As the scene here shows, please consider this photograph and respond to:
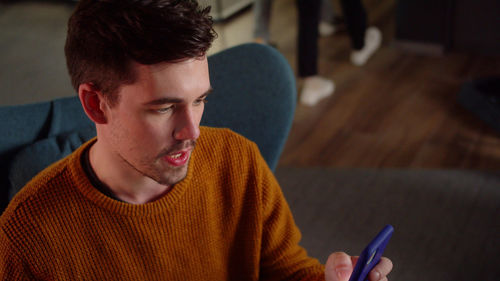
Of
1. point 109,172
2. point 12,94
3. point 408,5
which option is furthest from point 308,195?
point 12,94

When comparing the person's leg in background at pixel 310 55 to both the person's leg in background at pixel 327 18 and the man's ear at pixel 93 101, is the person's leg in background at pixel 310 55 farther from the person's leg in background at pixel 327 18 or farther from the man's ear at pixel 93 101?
the man's ear at pixel 93 101

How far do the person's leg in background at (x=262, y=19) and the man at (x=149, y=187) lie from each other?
2366 mm

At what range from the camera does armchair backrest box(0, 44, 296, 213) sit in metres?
1.20

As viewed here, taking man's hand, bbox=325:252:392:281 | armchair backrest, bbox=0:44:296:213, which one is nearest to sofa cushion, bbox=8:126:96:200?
armchair backrest, bbox=0:44:296:213

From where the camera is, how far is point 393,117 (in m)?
2.81

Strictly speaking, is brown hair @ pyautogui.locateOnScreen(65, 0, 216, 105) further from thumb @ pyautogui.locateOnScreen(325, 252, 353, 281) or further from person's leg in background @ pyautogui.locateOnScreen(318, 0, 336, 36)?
person's leg in background @ pyautogui.locateOnScreen(318, 0, 336, 36)

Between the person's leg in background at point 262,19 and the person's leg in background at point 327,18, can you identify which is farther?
the person's leg in background at point 327,18

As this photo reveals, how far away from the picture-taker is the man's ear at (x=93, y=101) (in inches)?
34.9

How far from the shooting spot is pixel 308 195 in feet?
7.25

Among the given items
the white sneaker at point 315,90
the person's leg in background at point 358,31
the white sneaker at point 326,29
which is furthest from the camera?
the white sneaker at point 326,29

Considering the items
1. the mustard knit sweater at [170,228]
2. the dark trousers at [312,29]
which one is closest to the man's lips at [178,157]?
the mustard knit sweater at [170,228]

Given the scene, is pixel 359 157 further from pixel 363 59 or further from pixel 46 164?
pixel 46 164

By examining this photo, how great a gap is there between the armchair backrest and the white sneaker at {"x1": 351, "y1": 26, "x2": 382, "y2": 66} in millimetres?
2069

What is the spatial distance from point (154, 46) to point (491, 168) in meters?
1.98
